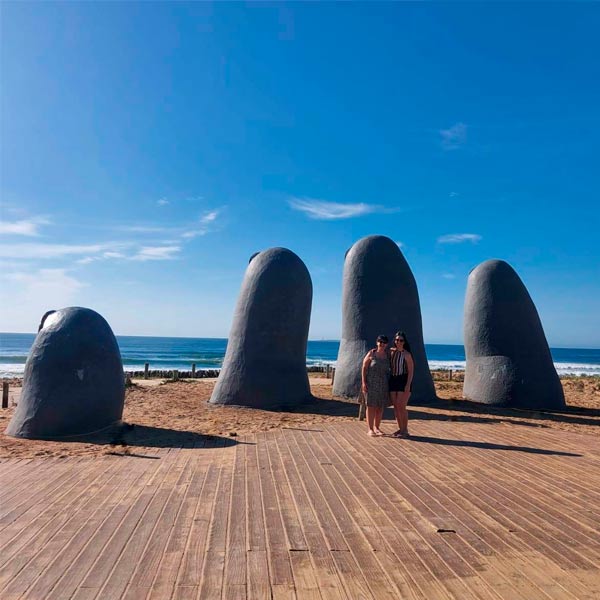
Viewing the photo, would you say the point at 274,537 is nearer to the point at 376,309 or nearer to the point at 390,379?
the point at 390,379

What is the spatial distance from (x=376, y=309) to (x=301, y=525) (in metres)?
8.88

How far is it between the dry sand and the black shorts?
3.75 feet

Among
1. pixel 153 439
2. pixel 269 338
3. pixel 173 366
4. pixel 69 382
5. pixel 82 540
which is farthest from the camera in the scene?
pixel 173 366

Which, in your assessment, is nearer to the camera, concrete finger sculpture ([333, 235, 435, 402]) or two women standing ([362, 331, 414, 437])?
two women standing ([362, 331, 414, 437])

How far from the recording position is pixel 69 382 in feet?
25.2

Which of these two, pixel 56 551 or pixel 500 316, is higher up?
pixel 500 316

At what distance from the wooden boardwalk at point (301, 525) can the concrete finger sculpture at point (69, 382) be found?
5.69 feet

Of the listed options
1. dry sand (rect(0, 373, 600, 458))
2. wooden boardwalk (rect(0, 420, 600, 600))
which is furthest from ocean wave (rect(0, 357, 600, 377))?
wooden boardwalk (rect(0, 420, 600, 600))

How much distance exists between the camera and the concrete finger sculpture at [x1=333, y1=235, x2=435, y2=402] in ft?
39.9

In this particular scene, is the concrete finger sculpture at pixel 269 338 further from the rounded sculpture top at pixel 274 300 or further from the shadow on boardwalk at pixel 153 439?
the shadow on boardwalk at pixel 153 439

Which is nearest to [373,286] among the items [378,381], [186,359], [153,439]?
[378,381]

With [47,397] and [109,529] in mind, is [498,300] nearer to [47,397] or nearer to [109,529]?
[47,397]

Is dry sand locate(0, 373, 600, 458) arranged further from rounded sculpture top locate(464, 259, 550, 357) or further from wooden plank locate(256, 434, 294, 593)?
wooden plank locate(256, 434, 294, 593)

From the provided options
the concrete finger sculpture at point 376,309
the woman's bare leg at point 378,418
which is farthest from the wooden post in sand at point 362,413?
the concrete finger sculpture at point 376,309
